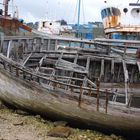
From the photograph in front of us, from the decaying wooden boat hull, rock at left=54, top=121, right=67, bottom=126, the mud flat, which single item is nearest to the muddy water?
the mud flat

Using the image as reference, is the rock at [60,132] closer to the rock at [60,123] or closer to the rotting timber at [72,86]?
the rock at [60,123]

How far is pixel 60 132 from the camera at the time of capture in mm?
10367

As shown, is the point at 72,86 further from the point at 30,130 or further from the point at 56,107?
the point at 30,130

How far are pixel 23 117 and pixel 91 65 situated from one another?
14.4 ft

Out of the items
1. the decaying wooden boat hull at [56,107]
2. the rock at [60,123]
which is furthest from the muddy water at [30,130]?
the decaying wooden boat hull at [56,107]

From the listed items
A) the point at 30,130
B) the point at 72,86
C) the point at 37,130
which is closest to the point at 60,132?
the point at 37,130

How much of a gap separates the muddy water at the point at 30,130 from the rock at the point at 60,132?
99mm

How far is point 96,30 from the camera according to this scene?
47.3 m

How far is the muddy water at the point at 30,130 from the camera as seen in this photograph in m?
10.1

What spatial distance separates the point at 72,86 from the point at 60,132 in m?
1.34

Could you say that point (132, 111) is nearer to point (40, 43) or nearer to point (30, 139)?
point (30, 139)

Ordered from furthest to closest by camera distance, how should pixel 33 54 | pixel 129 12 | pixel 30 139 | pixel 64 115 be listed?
pixel 129 12, pixel 33 54, pixel 64 115, pixel 30 139

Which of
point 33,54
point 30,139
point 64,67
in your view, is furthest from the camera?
point 33,54

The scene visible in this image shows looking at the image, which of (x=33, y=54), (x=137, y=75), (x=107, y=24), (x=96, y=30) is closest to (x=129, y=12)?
(x=107, y=24)
